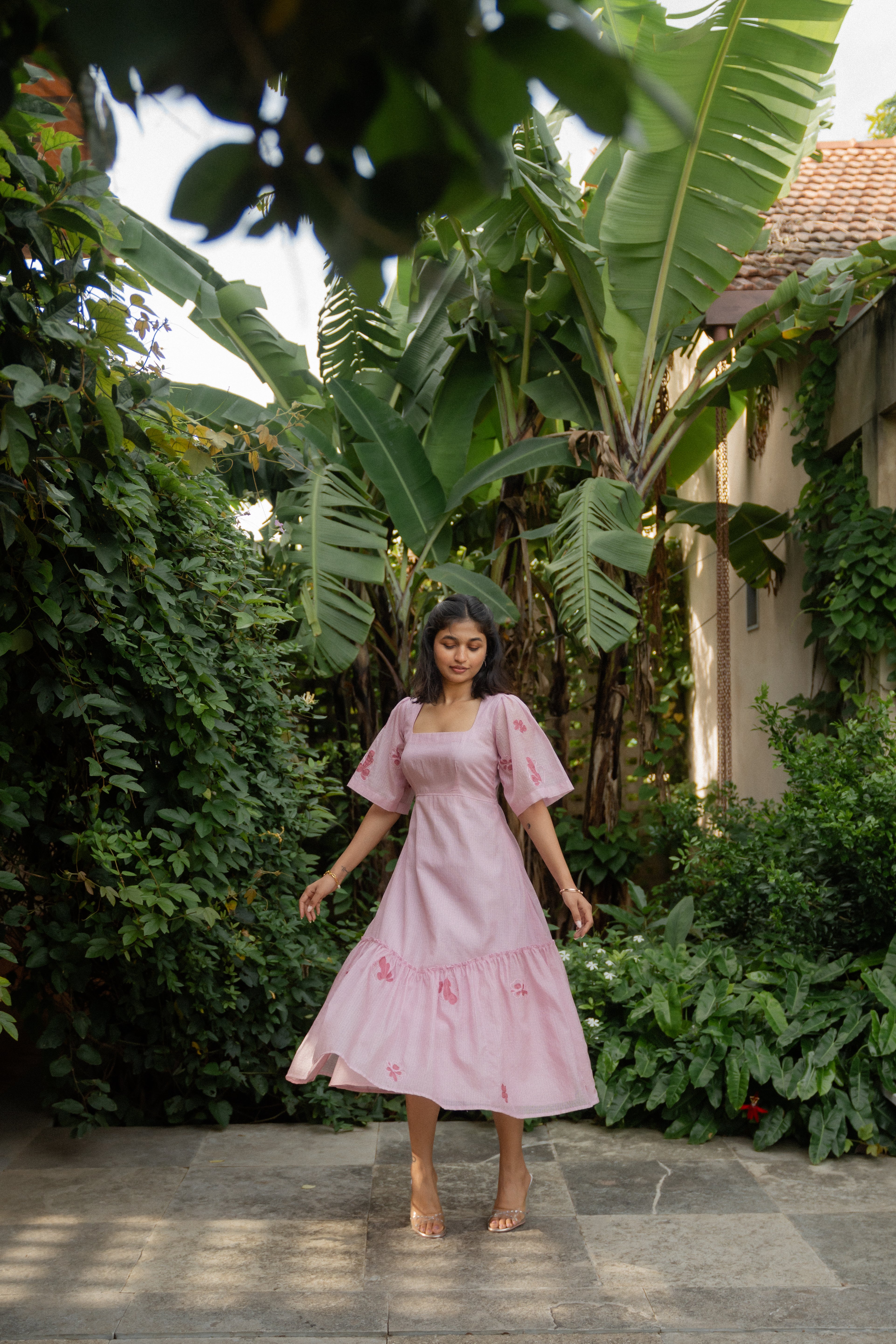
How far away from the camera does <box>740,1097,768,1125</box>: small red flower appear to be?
3.81m

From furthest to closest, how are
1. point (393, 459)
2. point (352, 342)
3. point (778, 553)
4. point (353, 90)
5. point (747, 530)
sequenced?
point (778, 553) → point (747, 530) → point (352, 342) → point (393, 459) → point (353, 90)

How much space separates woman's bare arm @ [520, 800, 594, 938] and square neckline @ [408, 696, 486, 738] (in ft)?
0.94

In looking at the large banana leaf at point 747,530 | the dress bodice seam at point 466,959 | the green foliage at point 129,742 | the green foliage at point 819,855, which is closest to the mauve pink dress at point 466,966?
the dress bodice seam at point 466,959

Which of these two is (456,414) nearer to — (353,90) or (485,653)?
(485,653)

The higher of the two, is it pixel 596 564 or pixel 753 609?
pixel 753 609

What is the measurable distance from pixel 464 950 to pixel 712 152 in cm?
402

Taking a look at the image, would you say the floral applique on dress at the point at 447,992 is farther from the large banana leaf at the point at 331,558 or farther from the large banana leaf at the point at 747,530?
the large banana leaf at the point at 747,530

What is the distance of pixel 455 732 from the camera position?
3.25 m

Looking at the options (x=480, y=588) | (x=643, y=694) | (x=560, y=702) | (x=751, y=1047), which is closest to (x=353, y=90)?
(x=751, y=1047)

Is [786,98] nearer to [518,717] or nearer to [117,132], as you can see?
[518,717]

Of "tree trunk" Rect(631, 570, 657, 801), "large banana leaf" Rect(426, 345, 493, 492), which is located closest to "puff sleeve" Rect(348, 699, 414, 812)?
"large banana leaf" Rect(426, 345, 493, 492)

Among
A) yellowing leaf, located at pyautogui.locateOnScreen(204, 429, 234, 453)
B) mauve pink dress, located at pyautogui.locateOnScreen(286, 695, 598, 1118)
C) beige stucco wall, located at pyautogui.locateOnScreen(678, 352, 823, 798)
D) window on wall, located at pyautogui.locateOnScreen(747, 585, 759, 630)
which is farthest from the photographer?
window on wall, located at pyautogui.locateOnScreen(747, 585, 759, 630)

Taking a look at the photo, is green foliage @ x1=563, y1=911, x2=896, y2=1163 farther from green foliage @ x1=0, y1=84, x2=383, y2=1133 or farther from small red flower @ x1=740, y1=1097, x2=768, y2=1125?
green foliage @ x1=0, y1=84, x2=383, y2=1133

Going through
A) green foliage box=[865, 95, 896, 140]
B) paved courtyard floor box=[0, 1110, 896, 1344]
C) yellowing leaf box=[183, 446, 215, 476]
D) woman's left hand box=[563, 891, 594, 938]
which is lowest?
paved courtyard floor box=[0, 1110, 896, 1344]
